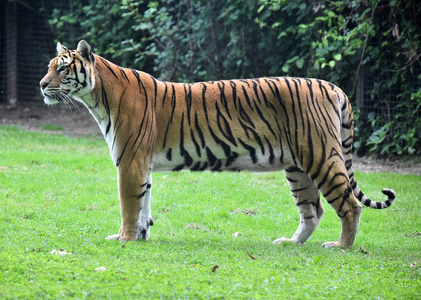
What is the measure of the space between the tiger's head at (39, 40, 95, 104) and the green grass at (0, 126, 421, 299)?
1.53m

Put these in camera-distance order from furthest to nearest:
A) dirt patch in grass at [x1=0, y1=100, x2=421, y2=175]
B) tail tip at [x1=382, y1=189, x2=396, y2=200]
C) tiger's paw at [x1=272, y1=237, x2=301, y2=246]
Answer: dirt patch in grass at [x1=0, y1=100, x2=421, y2=175] → tiger's paw at [x1=272, y1=237, x2=301, y2=246] → tail tip at [x1=382, y1=189, x2=396, y2=200]

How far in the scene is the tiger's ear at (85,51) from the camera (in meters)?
6.62

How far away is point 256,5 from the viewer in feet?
43.2

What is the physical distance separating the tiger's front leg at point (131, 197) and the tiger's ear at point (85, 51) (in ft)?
4.14

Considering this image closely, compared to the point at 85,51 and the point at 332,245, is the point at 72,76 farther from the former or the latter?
the point at 332,245

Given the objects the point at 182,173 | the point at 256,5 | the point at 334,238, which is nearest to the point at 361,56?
the point at 256,5

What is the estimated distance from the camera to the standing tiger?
21.3ft

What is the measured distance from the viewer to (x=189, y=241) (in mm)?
6750

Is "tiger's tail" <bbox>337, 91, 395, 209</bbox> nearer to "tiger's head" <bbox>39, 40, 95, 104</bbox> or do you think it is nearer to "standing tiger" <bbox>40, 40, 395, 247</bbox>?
"standing tiger" <bbox>40, 40, 395, 247</bbox>

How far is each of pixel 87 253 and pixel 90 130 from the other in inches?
394

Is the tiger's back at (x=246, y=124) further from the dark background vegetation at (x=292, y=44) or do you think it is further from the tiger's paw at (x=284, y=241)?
the dark background vegetation at (x=292, y=44)

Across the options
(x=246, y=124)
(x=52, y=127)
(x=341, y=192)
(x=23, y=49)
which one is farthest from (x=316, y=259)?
(x=23, y=49)

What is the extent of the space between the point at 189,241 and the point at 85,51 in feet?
7.78

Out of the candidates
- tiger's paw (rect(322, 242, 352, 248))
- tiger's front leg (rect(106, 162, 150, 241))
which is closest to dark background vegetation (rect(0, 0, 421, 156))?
tiger's paw (rect(322, 242, 352, 248))
